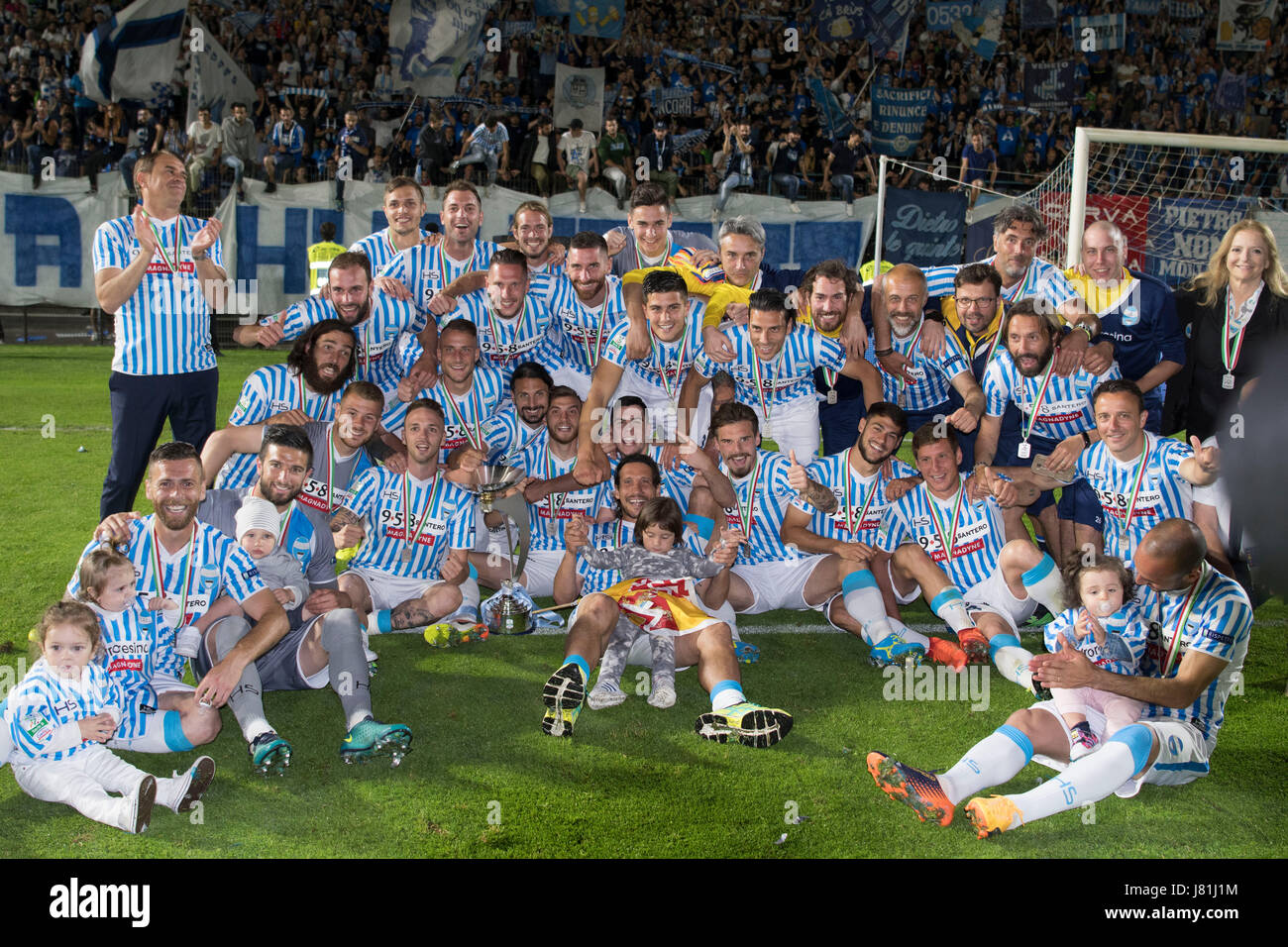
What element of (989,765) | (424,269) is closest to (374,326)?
(424,269)

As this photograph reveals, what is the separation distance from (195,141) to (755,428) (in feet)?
46.0

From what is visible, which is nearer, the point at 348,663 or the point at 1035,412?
the point at 348,663

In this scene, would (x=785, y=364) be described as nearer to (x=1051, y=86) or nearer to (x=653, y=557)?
(x=653, y=557)

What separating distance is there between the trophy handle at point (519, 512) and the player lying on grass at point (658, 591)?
0.60m

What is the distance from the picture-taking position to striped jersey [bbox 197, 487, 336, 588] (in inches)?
191

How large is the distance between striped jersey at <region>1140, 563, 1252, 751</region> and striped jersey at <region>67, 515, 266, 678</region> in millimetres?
3447

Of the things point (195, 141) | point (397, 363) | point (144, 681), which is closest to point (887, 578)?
point (397, 363)

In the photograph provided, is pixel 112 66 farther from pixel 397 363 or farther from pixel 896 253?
pixel 397 363

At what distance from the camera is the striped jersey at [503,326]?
6.52 metres

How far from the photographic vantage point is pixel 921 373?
6500 millimetres

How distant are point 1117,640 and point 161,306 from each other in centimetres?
514

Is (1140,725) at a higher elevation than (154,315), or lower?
lower

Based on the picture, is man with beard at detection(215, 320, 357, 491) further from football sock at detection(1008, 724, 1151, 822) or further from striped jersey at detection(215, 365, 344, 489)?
football sock at detection(1008, 724, 1151, 822)

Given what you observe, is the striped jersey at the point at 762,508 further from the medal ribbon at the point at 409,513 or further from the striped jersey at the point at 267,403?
the striped jersey at the point at 267,403
